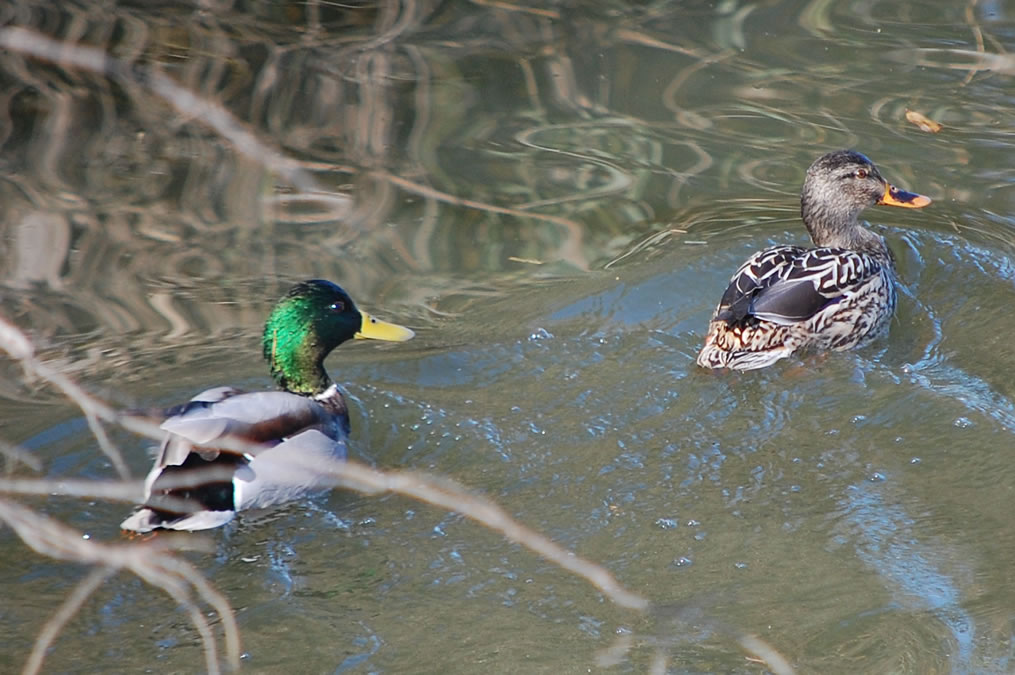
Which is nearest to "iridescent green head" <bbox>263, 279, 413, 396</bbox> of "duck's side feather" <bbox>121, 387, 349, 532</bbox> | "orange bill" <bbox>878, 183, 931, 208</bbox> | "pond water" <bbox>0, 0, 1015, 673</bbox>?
"pond water" <bbox>0, 0, 1015, 673</bbox>

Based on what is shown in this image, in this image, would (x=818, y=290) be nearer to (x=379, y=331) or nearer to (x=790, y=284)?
(x=790, y=284)

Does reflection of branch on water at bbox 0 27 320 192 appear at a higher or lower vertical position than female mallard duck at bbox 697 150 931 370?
higher

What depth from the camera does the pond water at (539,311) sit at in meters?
4.30

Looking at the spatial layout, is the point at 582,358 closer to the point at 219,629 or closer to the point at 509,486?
the point at 509,486

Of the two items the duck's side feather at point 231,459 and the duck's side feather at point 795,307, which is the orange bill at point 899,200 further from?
the duck's side feather at point 231,459

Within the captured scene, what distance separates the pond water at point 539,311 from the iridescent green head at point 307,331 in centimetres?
33

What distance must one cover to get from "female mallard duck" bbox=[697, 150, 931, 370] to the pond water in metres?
0.16

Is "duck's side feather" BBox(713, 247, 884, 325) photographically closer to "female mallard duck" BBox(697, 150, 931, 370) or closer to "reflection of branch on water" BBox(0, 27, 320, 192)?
"female mallard duck" BBox(697, 150, 931, 370)

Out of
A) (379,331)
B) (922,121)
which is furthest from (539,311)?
(922,121)

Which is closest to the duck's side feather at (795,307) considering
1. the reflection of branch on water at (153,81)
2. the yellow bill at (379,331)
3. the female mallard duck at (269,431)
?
the yellow bill at (379,331)

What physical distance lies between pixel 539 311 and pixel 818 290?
1.54m

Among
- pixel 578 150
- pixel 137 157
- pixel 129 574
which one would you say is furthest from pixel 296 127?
pixel 129 574

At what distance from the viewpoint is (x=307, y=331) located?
5852 millimetres

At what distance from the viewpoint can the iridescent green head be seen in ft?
19.1
